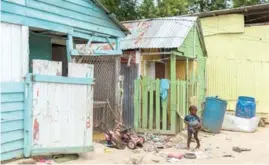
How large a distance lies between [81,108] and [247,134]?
702 cm

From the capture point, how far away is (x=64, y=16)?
7535mm

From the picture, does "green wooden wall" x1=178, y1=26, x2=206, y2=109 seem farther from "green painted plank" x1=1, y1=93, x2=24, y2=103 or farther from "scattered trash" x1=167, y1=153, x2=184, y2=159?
"green painted plank" x1=1, y1=93, x2=24, y2=103

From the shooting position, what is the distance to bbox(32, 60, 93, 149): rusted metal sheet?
6391mm

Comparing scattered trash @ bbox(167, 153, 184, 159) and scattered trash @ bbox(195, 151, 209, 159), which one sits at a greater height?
scattered trash @ bbox(167, 153, 184, 159)

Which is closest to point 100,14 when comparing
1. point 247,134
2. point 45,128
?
point 45,128

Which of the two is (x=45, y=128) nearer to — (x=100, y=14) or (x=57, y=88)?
(x=57, y=88)

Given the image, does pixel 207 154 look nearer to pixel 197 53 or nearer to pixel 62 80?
pixel 62 80

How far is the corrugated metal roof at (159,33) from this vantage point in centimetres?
1141

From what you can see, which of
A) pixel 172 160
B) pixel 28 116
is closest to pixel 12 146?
pixel 28 116

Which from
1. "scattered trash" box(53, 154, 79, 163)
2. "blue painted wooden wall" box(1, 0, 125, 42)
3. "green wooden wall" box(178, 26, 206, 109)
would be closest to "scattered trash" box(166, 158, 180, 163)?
"scattered trash" box(53, 154, 79, 163)

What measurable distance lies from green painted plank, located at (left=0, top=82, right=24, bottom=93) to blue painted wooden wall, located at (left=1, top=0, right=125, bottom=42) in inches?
43.3

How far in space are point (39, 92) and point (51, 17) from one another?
1701 millimetres

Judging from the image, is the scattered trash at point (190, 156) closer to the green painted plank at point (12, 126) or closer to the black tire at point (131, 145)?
the black tire at point (131, 145)

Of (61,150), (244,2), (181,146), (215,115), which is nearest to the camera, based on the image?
(61,150)
